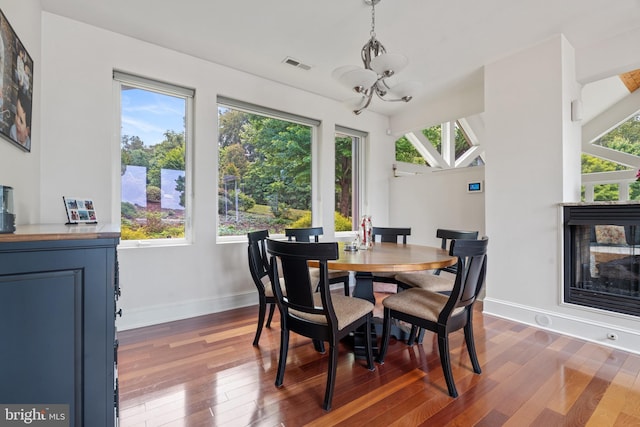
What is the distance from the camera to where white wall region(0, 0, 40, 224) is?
1662 mm

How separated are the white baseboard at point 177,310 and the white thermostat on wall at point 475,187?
2957mm

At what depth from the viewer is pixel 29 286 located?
3.08 feet

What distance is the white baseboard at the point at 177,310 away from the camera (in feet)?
8.61

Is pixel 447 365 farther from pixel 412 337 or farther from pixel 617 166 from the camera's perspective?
pixel 617 166

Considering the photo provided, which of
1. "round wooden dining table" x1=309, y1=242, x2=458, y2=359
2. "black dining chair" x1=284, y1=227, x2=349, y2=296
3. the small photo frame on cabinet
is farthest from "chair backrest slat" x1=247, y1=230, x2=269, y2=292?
the small photo frame on cabinet

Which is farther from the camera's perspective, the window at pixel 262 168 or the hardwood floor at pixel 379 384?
the window at pixel 262 168

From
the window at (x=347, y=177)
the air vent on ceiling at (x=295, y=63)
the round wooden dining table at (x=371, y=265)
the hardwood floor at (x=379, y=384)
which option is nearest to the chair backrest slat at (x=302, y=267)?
the round wooden dining table at (x=371, y=265)

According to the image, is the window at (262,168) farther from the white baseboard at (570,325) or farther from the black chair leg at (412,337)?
the white baseboard at (570,325)

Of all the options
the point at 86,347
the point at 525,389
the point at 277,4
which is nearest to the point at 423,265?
the point at 525,389

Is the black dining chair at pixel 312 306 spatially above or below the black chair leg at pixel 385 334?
above

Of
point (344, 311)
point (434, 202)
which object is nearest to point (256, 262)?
point (344, 311)

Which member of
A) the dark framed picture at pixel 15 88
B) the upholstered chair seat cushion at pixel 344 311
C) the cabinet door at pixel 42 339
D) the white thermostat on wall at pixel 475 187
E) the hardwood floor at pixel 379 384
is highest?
the dark framed picture at pixel 15 88

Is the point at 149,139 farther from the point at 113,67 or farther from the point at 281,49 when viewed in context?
the point at 281,49

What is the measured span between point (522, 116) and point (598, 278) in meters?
1.64
